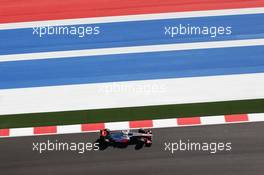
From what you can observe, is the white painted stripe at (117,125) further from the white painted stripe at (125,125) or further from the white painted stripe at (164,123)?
the white painted stripe at (164,123)

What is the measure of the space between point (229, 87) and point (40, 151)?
271 centimetres

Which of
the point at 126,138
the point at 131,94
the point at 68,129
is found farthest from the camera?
the point at 131,94

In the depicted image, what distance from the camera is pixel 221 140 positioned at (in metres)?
7.30

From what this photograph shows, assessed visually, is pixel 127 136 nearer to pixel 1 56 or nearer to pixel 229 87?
pixel 229 87

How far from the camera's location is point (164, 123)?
748cm

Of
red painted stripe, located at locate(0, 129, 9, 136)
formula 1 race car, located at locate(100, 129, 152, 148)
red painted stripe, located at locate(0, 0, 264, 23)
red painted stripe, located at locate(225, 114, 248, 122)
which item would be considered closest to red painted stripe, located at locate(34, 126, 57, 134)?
red painted stripe, located at locate(0, 129, 9, 136)

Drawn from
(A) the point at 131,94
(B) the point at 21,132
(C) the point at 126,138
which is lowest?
(C) the point at 126,138

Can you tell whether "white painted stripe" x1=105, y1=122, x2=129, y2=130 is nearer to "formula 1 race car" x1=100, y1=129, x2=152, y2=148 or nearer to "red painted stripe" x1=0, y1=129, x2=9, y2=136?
"formula 1 race car" x1=100, y1=129, x2=152, y2=148

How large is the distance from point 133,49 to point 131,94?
2.33 feet

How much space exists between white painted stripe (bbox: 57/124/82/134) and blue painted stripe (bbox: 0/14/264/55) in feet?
3.95

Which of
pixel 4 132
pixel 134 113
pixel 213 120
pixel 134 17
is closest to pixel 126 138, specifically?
pixel 134 113

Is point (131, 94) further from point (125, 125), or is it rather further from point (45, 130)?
point (45, 130)

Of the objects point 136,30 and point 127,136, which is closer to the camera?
point 127,136

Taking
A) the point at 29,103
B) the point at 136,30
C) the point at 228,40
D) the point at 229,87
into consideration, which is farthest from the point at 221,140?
the point at 29,103
